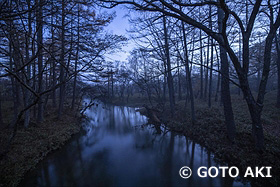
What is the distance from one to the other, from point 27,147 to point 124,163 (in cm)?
470

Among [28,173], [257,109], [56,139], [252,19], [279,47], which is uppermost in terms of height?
[279,47]

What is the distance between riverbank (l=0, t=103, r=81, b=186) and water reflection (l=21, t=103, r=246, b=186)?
16.2 inches

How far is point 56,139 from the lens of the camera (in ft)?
26.1

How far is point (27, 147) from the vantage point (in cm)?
611

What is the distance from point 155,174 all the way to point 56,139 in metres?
6.32

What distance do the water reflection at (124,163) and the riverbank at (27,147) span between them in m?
0.41

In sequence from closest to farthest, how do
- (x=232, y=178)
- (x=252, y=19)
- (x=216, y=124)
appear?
(x=252, y=19), (x=232, y=178), (x=216, y=124)

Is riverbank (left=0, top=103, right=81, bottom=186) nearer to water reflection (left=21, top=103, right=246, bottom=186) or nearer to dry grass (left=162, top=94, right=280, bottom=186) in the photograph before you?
water reflection (left=21, top=103, right=246, bottom=186)

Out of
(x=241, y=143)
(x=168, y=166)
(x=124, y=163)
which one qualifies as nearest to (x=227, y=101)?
(x=241, y=143)

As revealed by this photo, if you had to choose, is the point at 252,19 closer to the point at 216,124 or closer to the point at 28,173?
the point at 216,124

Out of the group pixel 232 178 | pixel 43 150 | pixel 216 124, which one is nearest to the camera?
pixel 232 178

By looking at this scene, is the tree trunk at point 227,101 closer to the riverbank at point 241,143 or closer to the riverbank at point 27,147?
the riverbank at point 241,143

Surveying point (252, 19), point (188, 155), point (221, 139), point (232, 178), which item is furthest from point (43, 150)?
point (252, 19)

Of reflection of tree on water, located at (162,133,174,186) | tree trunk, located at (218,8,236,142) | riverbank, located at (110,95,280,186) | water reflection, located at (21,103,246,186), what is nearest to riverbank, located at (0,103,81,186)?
water reflection, located at (21,103,246,186)
